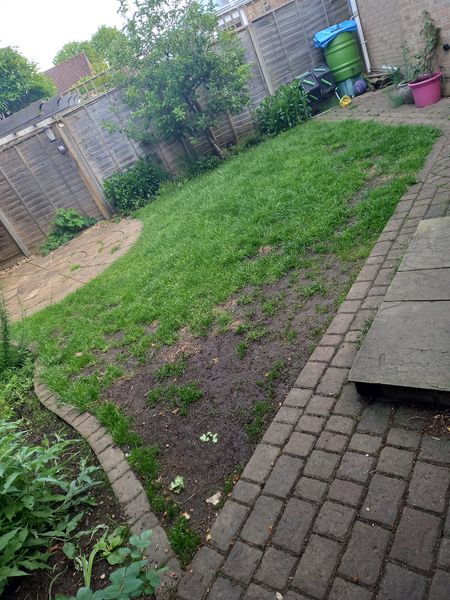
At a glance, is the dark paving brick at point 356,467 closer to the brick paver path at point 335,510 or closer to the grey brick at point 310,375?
the brick paver path at point 335,510

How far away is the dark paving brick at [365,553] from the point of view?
1.61 meters

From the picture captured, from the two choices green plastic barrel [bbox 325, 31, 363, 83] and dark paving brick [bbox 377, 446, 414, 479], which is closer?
dark paving brick [bbox 377, 446, 414, 479]

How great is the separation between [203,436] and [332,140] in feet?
20.0

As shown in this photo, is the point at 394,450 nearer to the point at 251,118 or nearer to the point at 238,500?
the point at 238,500

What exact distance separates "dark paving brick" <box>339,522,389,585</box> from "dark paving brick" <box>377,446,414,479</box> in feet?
0.95

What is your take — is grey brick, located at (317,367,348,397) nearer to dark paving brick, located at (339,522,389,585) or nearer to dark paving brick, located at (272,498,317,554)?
dark paving brick, located at (272,498,317,554)

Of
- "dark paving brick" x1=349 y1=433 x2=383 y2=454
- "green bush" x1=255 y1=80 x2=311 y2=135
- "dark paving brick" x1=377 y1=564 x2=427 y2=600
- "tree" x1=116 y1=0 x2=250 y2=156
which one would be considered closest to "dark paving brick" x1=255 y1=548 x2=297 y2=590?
"dark paving brick" x1=377 y1=564 x2=427 y2=600

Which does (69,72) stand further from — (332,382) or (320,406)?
(320,406)

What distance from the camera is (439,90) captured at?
673cm

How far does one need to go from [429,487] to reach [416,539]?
0.82ft

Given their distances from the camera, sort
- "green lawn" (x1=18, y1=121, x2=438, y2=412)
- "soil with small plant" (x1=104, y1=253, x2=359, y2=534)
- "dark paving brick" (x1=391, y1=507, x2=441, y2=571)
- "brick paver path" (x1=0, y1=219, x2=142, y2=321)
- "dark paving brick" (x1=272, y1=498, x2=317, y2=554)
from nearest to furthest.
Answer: "dark paving brick" (x1=391, y1=507, x2=441, y2=571) → "dark paving brick" (x1=272, y1=498, x2=317, y2=554) → "soil with small plant" (x1=104, y1=253, x2=359, y2=534) → "green lawn" (x1=18, y1=121, x2=438, y2=412) → "brick paver path" (x1=0, y1=219, x2=142, y2=321)

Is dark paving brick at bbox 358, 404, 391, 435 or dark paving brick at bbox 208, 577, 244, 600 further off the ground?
dark paving brick at bbox 358, 404, 391, 435

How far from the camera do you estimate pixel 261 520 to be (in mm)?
1983

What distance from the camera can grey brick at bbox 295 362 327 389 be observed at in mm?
2623
